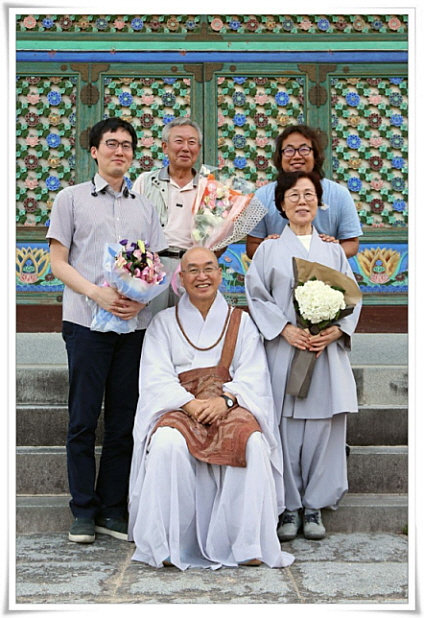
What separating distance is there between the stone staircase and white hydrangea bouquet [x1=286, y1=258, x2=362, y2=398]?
30.2 inches

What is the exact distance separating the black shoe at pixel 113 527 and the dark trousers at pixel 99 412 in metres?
0.04

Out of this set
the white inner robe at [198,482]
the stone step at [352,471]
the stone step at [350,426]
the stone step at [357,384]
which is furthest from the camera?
the stone step at [357,384]

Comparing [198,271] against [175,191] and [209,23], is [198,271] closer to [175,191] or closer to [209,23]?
[175,191]

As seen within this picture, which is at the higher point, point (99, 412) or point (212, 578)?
point (99, 412)

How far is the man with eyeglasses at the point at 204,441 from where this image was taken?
351 centimetres

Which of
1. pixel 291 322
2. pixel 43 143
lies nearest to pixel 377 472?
pixel 291 322

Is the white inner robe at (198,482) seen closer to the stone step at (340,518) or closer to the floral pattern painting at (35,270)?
the stone step at (340,518)

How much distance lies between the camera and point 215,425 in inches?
144

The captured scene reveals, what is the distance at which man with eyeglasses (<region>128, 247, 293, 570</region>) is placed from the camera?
11.5 feet

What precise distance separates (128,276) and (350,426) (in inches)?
69.9

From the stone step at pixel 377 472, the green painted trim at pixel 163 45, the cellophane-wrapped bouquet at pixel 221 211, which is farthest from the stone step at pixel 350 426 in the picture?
the green painted trim at pixel 163 45

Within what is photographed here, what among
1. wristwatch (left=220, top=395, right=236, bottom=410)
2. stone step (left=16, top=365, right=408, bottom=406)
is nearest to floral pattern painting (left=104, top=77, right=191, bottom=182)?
stone step (left=16, top=365, right=408, bottom=406)

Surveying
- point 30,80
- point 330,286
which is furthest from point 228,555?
point 30,80

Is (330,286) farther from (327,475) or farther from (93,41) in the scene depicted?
(93,41)
